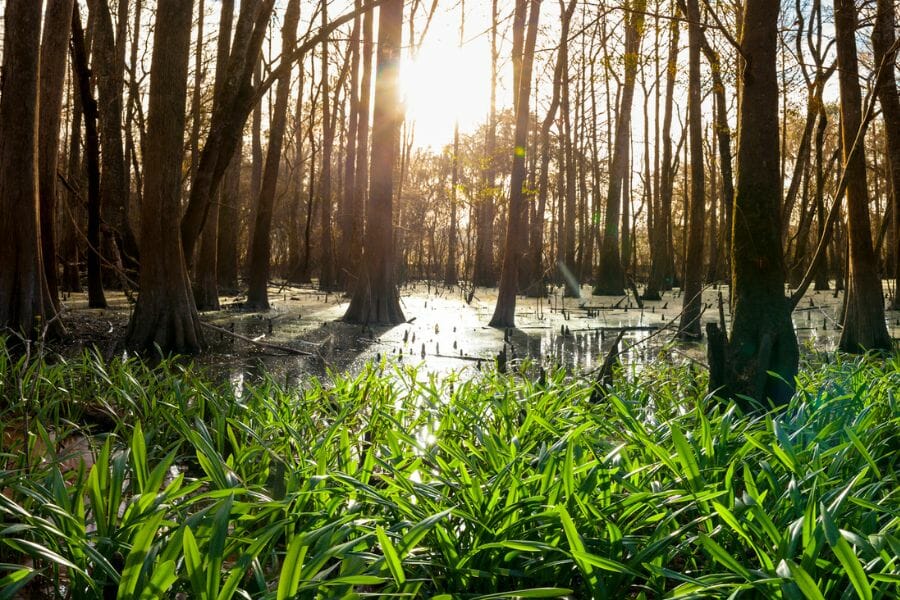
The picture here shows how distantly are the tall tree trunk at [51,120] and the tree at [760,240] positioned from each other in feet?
18.6

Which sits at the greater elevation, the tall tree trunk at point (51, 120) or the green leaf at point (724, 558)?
the tall tree trunk at point (51, 120)

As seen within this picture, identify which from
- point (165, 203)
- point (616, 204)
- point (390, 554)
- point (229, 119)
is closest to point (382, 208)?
point (229, 119)

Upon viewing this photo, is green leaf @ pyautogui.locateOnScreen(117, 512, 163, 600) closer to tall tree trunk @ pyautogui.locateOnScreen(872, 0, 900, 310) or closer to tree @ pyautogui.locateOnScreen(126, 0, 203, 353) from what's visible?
tree @ pyautogui.locateOnScreen(126, 0, 203, 353)

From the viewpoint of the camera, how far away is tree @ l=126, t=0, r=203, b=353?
6242 millimetres

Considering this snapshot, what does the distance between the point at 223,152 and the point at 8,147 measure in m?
1.71

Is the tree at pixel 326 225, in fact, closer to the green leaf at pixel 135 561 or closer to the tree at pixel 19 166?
the tree at pixel 19 166

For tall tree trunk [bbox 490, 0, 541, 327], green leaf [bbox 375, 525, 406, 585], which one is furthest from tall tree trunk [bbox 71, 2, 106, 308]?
green leaf [bbox 375, 525, 406, 585]

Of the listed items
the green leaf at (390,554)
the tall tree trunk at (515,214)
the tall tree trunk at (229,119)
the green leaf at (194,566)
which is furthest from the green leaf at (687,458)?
the tall tree trunk at (515,214)

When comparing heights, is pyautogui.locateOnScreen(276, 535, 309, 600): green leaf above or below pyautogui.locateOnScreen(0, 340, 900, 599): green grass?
above

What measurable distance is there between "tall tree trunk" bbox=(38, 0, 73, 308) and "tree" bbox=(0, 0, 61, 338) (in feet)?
1.86

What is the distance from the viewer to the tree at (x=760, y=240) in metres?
3.82

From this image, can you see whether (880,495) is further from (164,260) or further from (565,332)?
(565,332)

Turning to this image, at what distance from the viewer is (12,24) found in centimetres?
573

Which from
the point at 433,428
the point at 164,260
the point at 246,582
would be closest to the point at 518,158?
the point at 164,260
